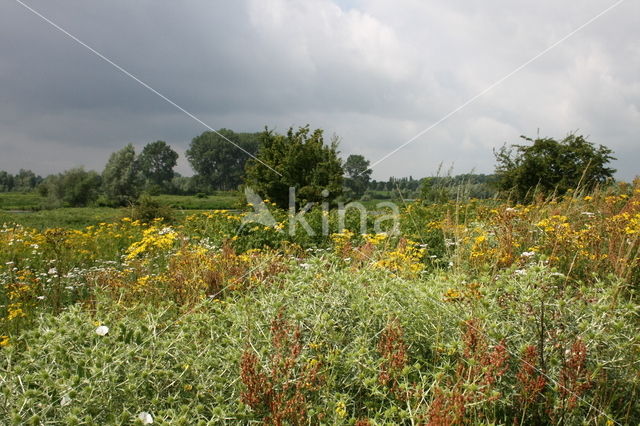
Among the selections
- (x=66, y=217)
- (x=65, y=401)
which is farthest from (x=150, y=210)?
(x=65, y=401)

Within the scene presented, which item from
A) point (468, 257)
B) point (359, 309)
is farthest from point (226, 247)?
point (359, 309)

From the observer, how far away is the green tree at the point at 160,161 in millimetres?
26606

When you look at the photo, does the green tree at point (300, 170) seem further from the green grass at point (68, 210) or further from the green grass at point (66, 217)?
the green grass at point (66, 217)

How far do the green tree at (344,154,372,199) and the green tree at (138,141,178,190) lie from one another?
12.7 m

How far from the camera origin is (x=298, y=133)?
54.9ft

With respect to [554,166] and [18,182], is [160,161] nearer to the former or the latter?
[18,182]

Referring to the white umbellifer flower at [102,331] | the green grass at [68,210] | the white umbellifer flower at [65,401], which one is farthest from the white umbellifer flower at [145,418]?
the green grass at [68,210]

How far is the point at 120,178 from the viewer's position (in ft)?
72.8

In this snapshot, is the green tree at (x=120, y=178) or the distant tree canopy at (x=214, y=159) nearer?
the green tree at (x=120, y=178)

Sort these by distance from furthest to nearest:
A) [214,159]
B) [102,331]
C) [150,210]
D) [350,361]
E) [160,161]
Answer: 1. [214,159]
2. [160,161]
3. [150,210]
4. [102,331]
5. [350,361]

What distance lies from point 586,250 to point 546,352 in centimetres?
327

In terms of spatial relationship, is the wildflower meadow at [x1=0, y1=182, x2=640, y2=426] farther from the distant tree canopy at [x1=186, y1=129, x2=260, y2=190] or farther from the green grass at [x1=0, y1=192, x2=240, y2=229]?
the distant tree canopy at [x1=186, y1=129, x2=260, y2=190]

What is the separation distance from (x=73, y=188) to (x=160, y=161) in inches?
213

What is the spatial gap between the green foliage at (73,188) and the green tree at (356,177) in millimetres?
13108
